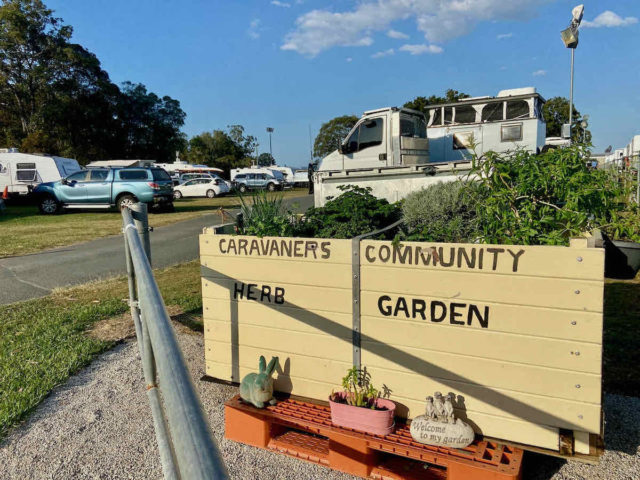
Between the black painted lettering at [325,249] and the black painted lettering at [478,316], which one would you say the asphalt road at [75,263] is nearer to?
the black painted lettering at [325,249]

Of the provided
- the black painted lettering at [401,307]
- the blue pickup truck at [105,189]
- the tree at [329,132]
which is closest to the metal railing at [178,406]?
the black painted lettering at [401,307]

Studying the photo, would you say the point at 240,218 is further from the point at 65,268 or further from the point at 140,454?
the point at 65,268

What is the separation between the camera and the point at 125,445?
312 centimetres

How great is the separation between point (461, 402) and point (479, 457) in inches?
11.0

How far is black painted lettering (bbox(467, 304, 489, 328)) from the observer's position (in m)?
2.51

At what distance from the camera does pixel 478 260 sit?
8.20 ft

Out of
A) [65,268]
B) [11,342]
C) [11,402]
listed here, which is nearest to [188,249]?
[65,268]

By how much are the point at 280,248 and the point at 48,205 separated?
18.7m

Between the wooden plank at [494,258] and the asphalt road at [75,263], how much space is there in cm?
326

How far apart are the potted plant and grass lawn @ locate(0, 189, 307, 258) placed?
7.02 m

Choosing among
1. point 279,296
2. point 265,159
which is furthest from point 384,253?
point 265,159

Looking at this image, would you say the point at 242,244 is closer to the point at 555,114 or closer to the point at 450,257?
the point at 450,257

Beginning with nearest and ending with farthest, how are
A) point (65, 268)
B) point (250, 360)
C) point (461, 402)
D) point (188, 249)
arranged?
point (461, 402) < point (250, 360) < point (65, 268) < point (188, 249)

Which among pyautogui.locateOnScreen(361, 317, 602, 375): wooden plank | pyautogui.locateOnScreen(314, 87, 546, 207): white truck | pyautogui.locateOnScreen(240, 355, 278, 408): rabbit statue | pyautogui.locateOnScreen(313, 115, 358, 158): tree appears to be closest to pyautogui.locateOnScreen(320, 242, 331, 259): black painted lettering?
pyautogui.locateOnScreen(361, 317, 602, 375): wooden plank
